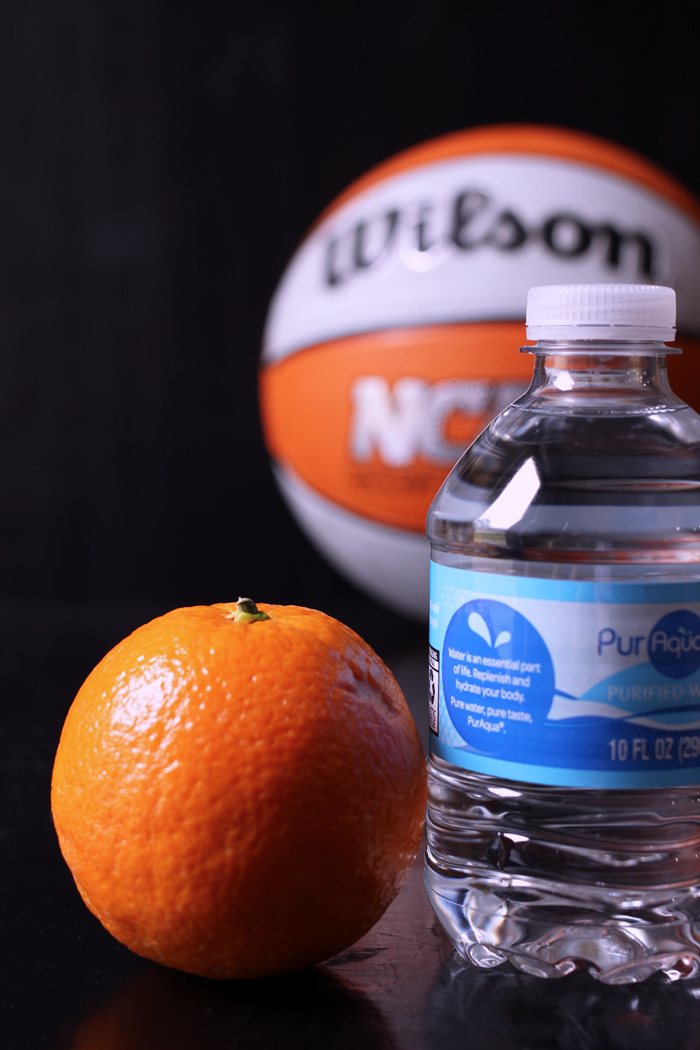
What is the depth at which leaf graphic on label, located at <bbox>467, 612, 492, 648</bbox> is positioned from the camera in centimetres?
54

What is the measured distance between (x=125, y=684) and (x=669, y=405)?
376 mm

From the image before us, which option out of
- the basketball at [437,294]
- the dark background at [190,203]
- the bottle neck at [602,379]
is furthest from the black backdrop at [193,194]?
the bottle neck at [602,379]

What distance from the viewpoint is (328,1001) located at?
525 millimetres

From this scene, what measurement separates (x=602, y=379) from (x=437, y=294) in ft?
1.76

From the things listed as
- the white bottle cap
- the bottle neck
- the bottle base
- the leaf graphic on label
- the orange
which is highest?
the white bottle cap

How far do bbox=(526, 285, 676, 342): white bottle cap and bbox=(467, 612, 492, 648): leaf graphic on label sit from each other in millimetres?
161

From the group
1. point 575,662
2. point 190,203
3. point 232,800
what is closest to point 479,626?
point 575,662

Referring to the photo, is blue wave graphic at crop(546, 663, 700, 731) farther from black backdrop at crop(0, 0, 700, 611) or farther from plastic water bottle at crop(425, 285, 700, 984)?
black backdrop at crop(0, 0, 700, 611)

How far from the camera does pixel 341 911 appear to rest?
499 mm

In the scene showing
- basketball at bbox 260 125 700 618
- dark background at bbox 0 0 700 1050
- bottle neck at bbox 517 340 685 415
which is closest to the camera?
bottle neck at bbox 517 340 685 415

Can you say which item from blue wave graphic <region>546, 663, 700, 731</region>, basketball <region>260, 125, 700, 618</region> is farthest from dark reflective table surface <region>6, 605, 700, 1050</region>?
basketball <region>260, 125, 700, 618</region>

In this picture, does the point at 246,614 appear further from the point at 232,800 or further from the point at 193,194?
the point at 193,194

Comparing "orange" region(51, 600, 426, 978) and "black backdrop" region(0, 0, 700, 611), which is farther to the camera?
"black backdrop" region(0, 0, 700, 611)

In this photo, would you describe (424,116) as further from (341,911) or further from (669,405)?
(341,911)
